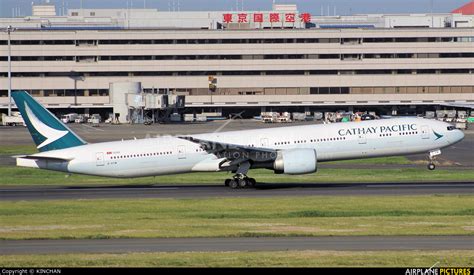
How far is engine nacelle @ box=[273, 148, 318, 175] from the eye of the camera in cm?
5894

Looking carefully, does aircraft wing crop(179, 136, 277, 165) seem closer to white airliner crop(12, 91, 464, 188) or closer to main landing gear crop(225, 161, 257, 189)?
white airliner crop(12, 91, 464, 188)

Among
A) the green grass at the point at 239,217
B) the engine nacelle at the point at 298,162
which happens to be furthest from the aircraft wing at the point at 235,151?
the green grass at the point at 239,217

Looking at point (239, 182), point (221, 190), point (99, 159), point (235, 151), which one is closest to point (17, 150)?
point (99, 159)

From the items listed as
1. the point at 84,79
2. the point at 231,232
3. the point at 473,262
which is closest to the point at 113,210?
the point at 231,232

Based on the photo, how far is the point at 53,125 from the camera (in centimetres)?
6166

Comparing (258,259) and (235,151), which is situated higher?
(235,151)

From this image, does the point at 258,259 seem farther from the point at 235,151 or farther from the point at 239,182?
the point at 239,182

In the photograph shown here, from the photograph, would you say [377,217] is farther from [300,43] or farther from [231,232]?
[300,43]

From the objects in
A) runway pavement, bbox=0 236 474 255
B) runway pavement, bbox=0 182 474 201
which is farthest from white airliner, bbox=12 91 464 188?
runway pavement, bbox=0 236 474 255

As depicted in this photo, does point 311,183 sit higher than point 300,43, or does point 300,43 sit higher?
point 300,43

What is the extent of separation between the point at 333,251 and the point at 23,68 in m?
161

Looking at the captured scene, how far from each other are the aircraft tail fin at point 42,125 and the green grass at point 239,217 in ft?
27.4

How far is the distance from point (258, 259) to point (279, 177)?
36.5 m

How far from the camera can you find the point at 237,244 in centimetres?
3719
